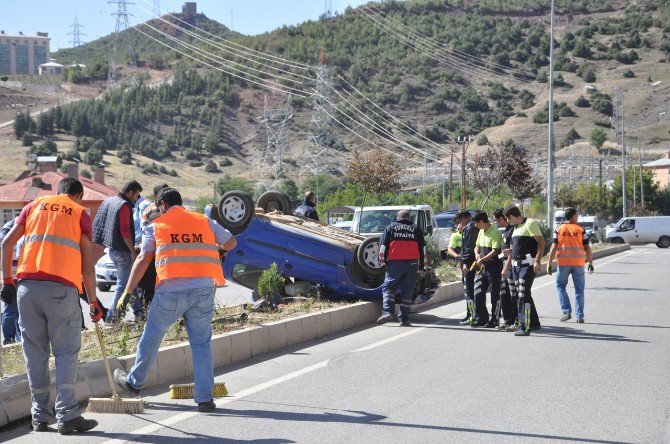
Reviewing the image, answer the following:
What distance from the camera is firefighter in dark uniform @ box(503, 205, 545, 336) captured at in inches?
524

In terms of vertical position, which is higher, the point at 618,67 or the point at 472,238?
the point at 618,67

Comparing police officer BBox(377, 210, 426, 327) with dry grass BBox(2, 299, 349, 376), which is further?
police officer BBox(377, 210, 426, 327)

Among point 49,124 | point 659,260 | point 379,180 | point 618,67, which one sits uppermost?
point 618,67

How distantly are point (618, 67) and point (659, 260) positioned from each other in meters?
120

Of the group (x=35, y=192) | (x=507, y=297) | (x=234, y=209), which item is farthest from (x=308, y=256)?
(x=35, y=192)

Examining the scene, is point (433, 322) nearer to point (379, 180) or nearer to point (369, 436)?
point (369, 436)

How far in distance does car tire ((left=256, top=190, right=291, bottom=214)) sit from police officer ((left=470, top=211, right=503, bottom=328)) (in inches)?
178

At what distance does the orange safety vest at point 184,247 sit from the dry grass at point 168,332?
1824mm

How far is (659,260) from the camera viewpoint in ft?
122

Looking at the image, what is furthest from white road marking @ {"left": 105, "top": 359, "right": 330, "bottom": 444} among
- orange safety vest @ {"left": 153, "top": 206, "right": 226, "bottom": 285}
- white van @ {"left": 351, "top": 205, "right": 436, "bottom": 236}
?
white van @ {"left": 351, "top": 205, "right": 436, "bottom": 236}

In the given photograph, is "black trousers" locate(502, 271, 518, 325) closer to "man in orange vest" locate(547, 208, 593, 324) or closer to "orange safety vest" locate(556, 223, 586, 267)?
"man in orange vest" locate(547, 208, 593, 324)

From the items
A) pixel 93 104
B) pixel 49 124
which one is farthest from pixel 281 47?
pixel 49 124

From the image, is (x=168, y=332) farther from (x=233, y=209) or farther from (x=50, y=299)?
(x=233, y=209)

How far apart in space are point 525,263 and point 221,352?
4960 mm
